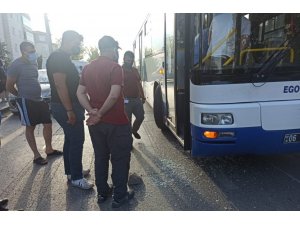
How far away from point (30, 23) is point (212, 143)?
50.5 meters

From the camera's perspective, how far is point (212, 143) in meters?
3.36

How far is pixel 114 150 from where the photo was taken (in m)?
3.04

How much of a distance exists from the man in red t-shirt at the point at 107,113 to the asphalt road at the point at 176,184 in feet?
1.25

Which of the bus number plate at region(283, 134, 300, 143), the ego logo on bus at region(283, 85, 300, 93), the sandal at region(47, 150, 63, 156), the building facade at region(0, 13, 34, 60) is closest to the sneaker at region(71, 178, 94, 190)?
the sandal at region(47, 150, 63, 156)

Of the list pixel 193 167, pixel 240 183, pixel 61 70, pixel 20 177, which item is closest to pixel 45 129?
pixel 20 177

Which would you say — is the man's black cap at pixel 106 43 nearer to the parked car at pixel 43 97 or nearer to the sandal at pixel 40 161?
the sandal at pixel 40 161

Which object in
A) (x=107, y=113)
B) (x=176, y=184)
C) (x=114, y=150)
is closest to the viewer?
(x=107, y=113)

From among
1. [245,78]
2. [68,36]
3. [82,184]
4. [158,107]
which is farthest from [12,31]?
[245,78]

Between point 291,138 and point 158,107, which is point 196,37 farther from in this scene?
point 158,107

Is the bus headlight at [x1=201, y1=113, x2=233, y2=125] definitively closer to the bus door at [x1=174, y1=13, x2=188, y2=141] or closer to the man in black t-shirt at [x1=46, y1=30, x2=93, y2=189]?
the bus door at [x1=174, y1=13, x2=188, y2=141]

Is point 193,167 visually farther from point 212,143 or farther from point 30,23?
point 30,23

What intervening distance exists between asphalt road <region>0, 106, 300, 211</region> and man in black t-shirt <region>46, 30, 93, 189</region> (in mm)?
341

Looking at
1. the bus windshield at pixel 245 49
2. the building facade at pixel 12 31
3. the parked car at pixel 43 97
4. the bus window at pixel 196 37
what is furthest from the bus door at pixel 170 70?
the building facade at pixel 12 31

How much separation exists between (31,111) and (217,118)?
9.62 ft
